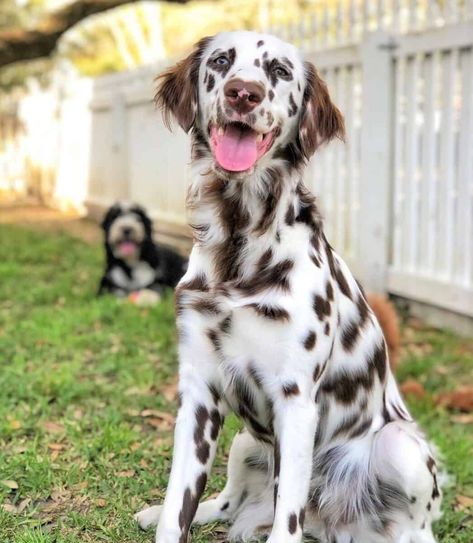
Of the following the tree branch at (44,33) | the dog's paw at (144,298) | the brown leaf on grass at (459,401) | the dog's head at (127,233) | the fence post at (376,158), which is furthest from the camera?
the tree branch at (44,33)

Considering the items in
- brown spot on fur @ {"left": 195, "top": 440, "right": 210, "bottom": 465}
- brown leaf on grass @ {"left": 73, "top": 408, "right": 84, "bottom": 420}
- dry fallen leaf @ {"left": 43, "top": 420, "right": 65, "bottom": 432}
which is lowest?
brown leaf on grass @ {"left": 73, "top": 408, "right": 84, "bottom": 420}

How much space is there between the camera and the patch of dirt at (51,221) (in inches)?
510

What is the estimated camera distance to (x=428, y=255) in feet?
23.7

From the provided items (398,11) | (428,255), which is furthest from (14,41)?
(428,255)

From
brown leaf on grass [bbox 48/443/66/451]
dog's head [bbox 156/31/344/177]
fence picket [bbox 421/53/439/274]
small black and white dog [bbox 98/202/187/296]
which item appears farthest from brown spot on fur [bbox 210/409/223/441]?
small black and white dog [bbox 98/202/187/296]

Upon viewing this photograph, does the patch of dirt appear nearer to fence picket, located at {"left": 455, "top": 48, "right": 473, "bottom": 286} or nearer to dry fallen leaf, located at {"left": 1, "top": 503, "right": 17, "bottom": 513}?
fence picket, located at {"left": 455, "top": 48, "right": 473, "bottom": 286}

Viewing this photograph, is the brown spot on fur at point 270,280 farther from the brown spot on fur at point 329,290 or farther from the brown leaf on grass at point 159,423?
the brown leaf on grass at point 159,423

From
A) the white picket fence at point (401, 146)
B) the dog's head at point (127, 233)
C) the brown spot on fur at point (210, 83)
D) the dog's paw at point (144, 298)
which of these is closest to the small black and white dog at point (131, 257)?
the dog's head at point (127, 233)

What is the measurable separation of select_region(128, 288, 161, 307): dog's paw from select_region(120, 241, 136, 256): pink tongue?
45 centimetres

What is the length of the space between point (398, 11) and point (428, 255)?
2.19m

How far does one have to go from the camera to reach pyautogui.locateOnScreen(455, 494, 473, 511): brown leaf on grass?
403cm

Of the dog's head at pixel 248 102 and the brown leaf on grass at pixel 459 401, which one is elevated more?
the dog's head at pixel 248 102

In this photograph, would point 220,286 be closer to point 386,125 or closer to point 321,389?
point 321,389

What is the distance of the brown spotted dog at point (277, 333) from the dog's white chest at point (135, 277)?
495 cm
